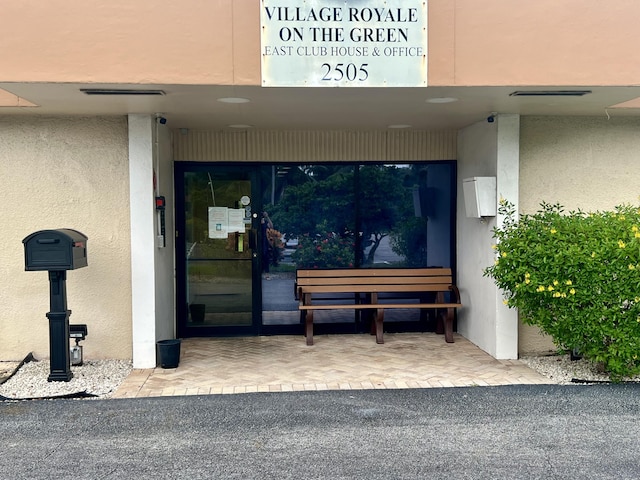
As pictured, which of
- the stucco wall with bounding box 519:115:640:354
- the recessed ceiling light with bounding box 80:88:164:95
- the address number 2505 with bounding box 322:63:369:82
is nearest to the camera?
the address number 2505 with bounding box 322:63:369:82

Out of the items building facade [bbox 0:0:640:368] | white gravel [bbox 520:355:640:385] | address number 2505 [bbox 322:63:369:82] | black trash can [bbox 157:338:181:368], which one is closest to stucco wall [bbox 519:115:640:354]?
building facade [bbox 0:0:640:368]

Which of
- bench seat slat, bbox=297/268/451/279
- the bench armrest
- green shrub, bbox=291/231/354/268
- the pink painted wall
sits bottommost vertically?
the bench armrest

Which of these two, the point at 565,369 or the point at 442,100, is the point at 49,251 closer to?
the point at 442,100

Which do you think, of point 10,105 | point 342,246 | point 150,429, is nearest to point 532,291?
point 342,246

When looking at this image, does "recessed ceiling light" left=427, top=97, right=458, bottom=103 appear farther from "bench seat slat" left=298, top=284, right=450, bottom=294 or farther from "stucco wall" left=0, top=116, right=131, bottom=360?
"stucco wall" left=0, top=116, right=131, bottom=360

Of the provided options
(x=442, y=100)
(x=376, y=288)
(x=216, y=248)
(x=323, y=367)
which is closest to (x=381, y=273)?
(x=376, y=288)

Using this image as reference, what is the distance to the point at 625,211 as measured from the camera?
6.22m

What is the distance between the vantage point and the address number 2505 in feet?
17.0

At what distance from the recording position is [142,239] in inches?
258

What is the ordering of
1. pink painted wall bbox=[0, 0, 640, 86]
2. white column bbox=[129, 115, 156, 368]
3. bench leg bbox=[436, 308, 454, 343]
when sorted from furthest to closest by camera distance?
1. bench leg bbox=[436, 308, 454, 343]
2. white column bbox=[129, 115, 156, 368]
3. pink painted wall bbox=[0, 0, 640, 86]

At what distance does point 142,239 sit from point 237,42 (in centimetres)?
244

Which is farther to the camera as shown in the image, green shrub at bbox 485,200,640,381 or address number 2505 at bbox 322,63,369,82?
green shrub at bbox 485,200,640,381

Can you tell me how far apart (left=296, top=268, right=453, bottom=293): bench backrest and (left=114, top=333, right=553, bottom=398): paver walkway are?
66 centimetres

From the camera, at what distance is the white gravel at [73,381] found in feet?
18.6
